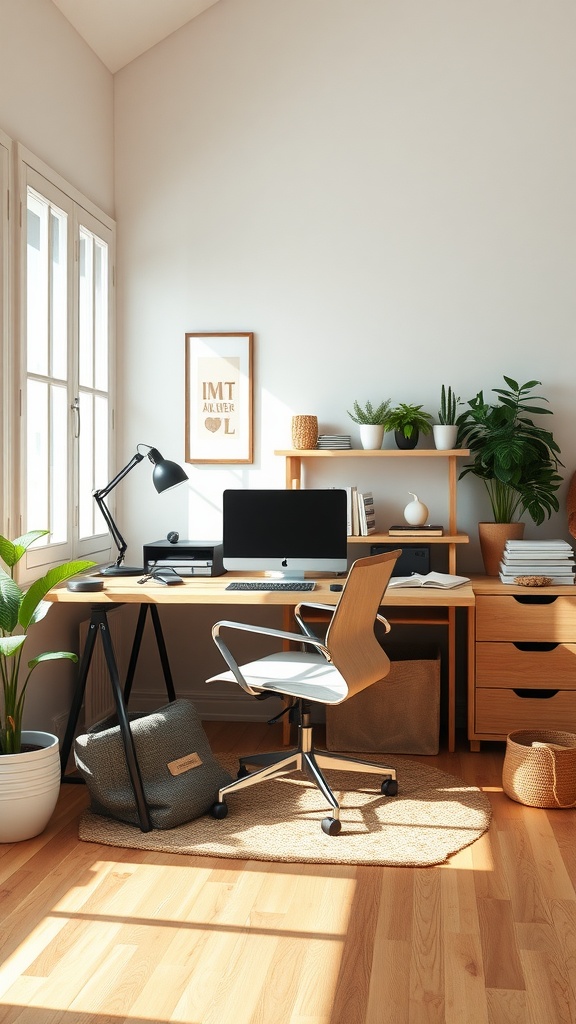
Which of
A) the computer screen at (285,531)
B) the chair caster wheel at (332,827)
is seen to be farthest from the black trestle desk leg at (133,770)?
the computer screen at (285,531)

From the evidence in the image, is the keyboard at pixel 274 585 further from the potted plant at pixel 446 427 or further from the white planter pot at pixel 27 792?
the white planter pot at pixel 27 792

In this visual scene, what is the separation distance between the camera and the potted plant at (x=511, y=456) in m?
3.88

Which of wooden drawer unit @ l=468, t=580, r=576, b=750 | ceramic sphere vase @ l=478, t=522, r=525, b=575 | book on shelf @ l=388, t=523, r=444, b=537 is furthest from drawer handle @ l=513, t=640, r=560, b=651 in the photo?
book on shelf @ l=388, t=523, r=444, b=537

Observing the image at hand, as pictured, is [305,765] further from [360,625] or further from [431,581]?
[431,581]

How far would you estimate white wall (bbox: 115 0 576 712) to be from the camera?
161 inches

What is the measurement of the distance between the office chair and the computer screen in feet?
1.65

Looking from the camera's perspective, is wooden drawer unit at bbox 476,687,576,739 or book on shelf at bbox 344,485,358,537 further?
book on shelf at bbox 344,485,358,537

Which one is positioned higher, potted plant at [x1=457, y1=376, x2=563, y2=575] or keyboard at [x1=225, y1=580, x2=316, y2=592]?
potted plant at [x1=457, y1=376, x2=563, y2=575]

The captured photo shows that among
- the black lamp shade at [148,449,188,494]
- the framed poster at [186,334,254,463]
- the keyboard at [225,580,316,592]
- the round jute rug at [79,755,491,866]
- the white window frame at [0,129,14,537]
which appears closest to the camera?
the round jute rug at [79,755,491,866]

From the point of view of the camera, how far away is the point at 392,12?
13.6 ft

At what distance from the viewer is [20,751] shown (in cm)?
304

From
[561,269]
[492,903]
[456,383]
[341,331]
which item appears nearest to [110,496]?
[341,331]

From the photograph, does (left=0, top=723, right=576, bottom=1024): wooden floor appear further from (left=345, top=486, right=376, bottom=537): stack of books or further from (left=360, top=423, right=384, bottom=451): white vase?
(left=360, top=423, right=384, bottom=451): white vase

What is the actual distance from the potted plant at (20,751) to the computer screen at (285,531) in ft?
3.10
